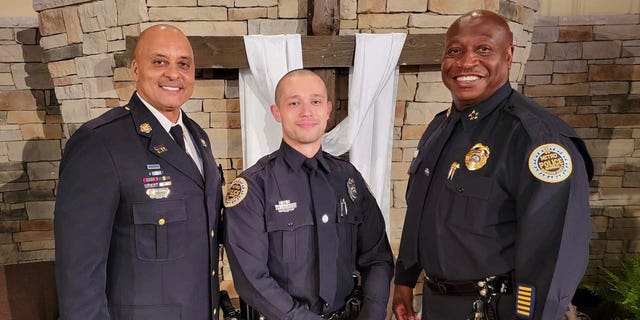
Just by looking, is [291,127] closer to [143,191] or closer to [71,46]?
[143,191]

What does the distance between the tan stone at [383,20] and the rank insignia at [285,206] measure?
6.23 feet

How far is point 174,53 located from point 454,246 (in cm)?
127

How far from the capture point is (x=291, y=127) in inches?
63.6

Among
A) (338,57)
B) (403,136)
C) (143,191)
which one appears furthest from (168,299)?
(403,136)

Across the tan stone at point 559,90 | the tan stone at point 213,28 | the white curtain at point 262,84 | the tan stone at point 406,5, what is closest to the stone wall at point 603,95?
the tan stone at point 559,90

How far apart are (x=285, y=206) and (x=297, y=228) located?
94 millimetres

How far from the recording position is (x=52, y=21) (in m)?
3.29

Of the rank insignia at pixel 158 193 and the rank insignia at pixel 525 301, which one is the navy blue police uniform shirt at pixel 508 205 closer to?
the rank insignia at pixel 525 301

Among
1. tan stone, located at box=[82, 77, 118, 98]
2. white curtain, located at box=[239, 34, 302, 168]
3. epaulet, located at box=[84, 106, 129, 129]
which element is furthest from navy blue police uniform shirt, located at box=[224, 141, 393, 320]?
tan stone, located at box=[82, 77, 118, 98]

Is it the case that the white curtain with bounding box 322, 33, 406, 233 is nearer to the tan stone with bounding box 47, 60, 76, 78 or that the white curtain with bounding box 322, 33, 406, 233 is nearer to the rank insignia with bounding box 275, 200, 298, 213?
the rank insignia with bounding box 275, 200, 298, 213

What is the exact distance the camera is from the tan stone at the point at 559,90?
166 inches

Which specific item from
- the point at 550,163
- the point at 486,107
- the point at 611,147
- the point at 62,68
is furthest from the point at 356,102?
the point at 611,147

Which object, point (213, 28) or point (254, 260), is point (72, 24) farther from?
point (254, 260)

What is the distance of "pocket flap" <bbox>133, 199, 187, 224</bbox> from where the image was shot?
1441 mm
